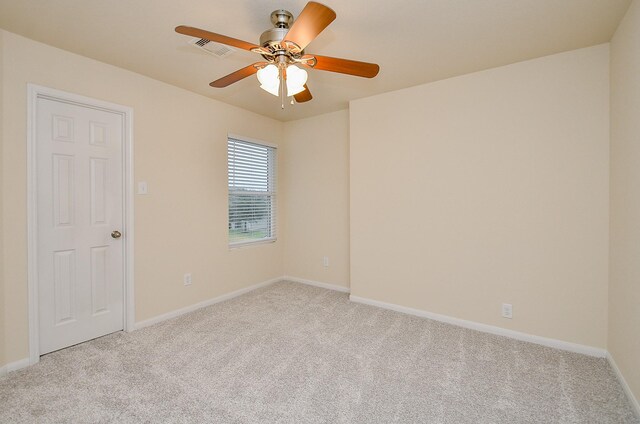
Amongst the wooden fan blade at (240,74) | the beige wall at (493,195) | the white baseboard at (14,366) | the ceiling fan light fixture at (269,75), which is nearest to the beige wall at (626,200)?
the beige wall at (493,195)

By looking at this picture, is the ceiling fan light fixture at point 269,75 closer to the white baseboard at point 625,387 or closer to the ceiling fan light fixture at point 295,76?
the ceiling fan light fixture at point 295,76

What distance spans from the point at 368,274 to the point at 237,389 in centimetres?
197

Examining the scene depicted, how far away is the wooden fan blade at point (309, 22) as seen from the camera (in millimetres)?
1338

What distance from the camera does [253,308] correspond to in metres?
3.35

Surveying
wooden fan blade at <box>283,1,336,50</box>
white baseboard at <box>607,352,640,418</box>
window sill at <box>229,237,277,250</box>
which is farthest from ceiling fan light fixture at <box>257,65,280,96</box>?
white baseboard at <box>607,352,640,418</box>

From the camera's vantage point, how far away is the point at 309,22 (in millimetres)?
1439

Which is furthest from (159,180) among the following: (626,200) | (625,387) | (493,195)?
(625,387)

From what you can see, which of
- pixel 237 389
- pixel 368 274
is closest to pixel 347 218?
pixel 368 274

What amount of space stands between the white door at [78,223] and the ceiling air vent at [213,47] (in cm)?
112

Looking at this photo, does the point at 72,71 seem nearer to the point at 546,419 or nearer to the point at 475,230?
the point at 475,230

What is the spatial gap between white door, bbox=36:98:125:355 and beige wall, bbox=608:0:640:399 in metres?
3.86

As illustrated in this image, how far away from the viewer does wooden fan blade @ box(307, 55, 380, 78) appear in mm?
1778

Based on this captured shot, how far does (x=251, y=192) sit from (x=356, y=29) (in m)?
2.53

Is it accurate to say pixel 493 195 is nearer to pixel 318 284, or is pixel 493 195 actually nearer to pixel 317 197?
pixel 317 197
